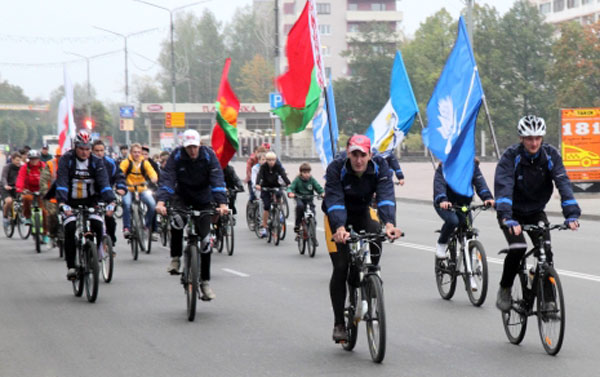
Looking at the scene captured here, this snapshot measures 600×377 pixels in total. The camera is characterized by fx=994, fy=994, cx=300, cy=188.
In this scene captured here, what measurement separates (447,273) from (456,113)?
11.4ft

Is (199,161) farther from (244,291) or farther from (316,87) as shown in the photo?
(316,87)

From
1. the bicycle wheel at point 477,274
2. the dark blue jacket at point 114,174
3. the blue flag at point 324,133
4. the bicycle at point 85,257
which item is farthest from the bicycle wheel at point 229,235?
the bicycle wheel at point 477,274

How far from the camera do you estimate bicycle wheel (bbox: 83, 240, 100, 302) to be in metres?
10.4

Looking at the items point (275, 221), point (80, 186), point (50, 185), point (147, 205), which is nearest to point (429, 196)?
point (275, 221)

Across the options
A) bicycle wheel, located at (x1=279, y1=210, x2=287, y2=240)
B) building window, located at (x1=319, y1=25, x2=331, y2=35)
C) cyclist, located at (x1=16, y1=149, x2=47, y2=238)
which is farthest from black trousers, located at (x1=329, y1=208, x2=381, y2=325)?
building window, located at (x1=319, y1=25, x2=331, y2=35)

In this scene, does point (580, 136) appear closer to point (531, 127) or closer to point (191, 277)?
point (191, 277)

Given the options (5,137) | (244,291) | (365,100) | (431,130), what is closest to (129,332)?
(244,291)

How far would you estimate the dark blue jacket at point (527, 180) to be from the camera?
735cm

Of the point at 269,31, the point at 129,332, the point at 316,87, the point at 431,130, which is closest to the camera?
the point at 129,332

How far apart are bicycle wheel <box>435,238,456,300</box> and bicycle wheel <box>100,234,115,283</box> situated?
3.72m

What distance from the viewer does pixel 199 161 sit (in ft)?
32.5

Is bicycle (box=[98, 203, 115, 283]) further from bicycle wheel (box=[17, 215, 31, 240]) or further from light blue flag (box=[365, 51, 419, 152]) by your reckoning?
light blue flag (box=[365, 51, 419, 152])

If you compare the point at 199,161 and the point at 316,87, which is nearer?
the point at 199,161

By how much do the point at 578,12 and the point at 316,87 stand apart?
95873 mm
